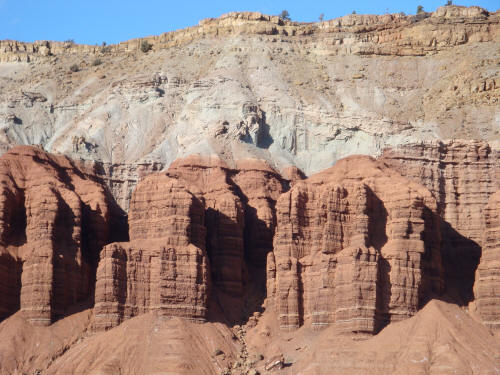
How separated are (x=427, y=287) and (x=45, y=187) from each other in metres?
26.3

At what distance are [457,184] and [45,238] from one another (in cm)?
2796

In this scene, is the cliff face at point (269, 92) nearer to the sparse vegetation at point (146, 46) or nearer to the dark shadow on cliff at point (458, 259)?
the sparse vegetation at point (146, 46)

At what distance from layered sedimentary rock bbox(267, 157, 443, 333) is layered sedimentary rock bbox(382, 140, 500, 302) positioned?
12.4 feet

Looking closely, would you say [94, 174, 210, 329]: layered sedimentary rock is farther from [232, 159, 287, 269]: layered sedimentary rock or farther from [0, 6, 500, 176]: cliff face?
[0, 6, 500, 176]: cliff face

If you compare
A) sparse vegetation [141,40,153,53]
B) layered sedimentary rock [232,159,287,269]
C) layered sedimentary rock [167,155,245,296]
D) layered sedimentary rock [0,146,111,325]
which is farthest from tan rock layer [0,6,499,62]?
layered sedimentary rock [0,146,111,325]

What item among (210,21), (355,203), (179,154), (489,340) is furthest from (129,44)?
(489,340)

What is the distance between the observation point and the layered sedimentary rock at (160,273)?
291ft

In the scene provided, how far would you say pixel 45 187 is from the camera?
94875mm

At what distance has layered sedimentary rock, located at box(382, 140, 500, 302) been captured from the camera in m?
93.6

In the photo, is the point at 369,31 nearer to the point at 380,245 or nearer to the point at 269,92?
the point at 269,92

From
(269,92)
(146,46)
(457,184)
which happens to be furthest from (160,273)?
(146,46)

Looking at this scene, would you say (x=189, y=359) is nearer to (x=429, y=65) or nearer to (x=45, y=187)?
(x=45, y=187)

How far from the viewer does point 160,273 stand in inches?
3506

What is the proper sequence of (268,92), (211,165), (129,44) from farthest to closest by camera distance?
(129,44)
(268,92)
(211,165)
